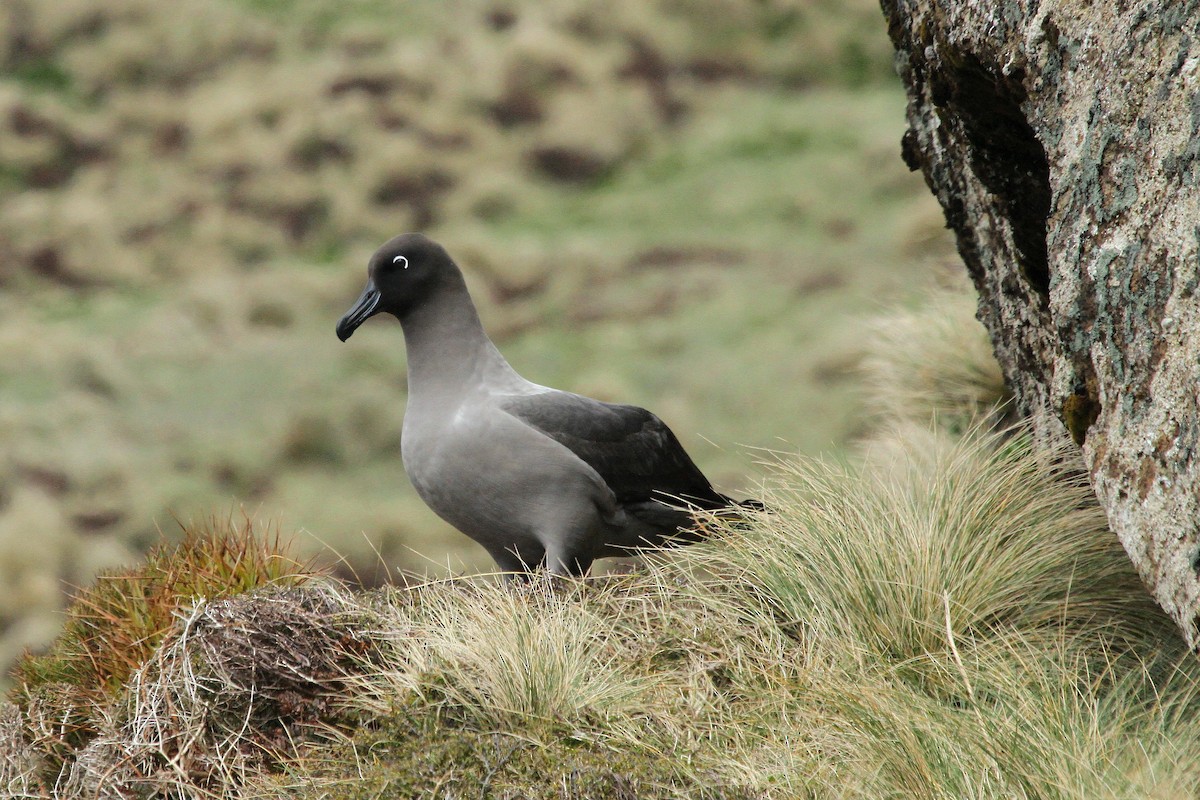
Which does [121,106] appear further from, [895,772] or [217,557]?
[895,772]

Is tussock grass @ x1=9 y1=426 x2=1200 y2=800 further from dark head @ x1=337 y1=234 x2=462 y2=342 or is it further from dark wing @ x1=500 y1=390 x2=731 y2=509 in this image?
dark head @ x1=337 y1=234 x2=462 y2=342

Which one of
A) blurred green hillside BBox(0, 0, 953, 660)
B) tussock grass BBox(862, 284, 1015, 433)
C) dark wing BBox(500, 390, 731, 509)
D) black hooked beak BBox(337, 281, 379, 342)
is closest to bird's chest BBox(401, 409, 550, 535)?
dark wing BBox(500, 390, 731, 509)

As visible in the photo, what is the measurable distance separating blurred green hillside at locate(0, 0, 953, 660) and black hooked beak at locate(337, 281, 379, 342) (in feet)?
27.8

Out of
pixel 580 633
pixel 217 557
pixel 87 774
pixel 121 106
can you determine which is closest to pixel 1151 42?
pixel 580 633

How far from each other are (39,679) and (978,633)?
12.0 feet

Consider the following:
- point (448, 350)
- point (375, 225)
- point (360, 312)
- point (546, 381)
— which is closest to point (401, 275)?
point (360, 312)

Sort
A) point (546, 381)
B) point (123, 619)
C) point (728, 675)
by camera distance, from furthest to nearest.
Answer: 1. point (546, 381)
2. point (123, 619)
3. point (728, 675)

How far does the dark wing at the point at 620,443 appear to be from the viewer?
14.9 feet

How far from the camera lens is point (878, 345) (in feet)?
22.7

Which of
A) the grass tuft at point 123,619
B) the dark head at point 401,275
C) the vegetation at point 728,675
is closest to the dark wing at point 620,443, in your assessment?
the vegetation at point 728,675

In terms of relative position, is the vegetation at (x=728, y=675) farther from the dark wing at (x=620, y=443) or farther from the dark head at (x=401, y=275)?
the dark head at (x=401, y=275)

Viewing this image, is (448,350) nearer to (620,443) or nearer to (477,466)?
(477,466)

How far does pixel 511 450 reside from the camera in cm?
439

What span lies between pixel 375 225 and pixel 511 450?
15.3 m
